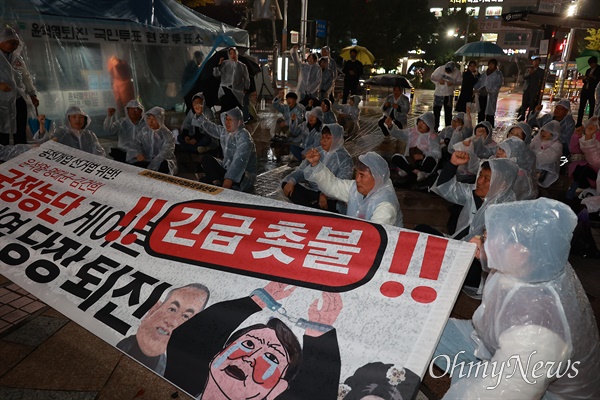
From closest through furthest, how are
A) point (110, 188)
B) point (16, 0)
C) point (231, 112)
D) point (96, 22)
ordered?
point (110, 188) → point (231, 112) → point (16, 0) → point (96, 22)

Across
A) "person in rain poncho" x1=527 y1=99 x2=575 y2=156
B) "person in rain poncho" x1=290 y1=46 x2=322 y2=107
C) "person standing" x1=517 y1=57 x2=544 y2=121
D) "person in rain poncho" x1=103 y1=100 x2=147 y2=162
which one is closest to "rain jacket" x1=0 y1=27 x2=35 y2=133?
"person in rain poncho" x1=103 y1=100 x2=147 y2=162

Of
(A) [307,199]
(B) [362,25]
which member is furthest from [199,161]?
(B) [362,25]

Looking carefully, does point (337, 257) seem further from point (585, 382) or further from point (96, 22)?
point (96, 22)

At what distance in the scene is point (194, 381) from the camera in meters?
2.20

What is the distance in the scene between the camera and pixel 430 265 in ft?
7.53

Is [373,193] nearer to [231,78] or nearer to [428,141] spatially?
[428,141]

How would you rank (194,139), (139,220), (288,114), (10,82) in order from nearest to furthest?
1. (139,220)
2. (10,82)
3. (194,139)
4. (288,114)

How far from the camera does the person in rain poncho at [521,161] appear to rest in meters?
4.89

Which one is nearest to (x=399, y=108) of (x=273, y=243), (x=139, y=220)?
(x=139, y=220)

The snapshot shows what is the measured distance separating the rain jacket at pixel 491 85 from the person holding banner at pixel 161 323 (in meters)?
10.1

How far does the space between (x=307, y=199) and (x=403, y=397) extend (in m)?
3.15

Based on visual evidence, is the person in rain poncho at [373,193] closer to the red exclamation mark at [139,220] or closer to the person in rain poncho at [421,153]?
the red exclamation mark at [139,220]

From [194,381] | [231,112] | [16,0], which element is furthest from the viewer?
[16,0]

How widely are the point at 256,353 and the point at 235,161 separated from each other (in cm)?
355
